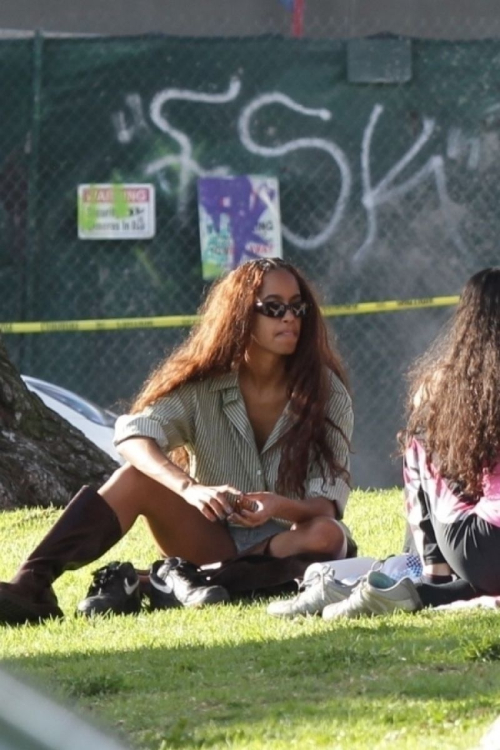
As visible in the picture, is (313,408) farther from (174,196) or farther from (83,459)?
(174,196)

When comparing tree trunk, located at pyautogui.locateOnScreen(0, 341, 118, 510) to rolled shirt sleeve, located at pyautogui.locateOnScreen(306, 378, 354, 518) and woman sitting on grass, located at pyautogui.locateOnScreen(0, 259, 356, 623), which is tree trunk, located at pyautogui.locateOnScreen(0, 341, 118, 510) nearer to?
woman sitting on grass, located at pyautogui.locateOnScreen(0, 259, 356, 623)

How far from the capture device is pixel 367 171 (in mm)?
9836

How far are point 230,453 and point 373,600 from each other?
1.01m

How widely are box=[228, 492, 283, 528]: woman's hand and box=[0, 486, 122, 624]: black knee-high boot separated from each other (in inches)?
16.4

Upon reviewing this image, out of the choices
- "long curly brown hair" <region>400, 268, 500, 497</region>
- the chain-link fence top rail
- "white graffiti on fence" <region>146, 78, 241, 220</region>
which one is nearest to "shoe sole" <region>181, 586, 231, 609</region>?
"long curly brown hair" <region>400, 268, 500, 497</region>

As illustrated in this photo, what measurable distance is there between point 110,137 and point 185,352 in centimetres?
450

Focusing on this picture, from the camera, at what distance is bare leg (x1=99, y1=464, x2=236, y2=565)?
4.89 m

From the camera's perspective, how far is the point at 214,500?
4.59 meters

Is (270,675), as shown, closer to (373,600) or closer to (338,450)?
(373,600)

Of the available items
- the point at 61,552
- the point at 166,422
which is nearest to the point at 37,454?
the point at 166,422

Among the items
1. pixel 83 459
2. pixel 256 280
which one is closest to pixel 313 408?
pixel 256 280

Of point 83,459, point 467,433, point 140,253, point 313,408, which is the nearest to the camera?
point 467,433

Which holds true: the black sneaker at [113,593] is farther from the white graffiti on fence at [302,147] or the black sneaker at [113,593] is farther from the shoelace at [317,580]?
the white graffiti on fence at [302,147]

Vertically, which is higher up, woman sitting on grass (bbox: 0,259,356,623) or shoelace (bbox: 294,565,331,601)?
woman sitting on grass (bbox: 0,259,356,623)
